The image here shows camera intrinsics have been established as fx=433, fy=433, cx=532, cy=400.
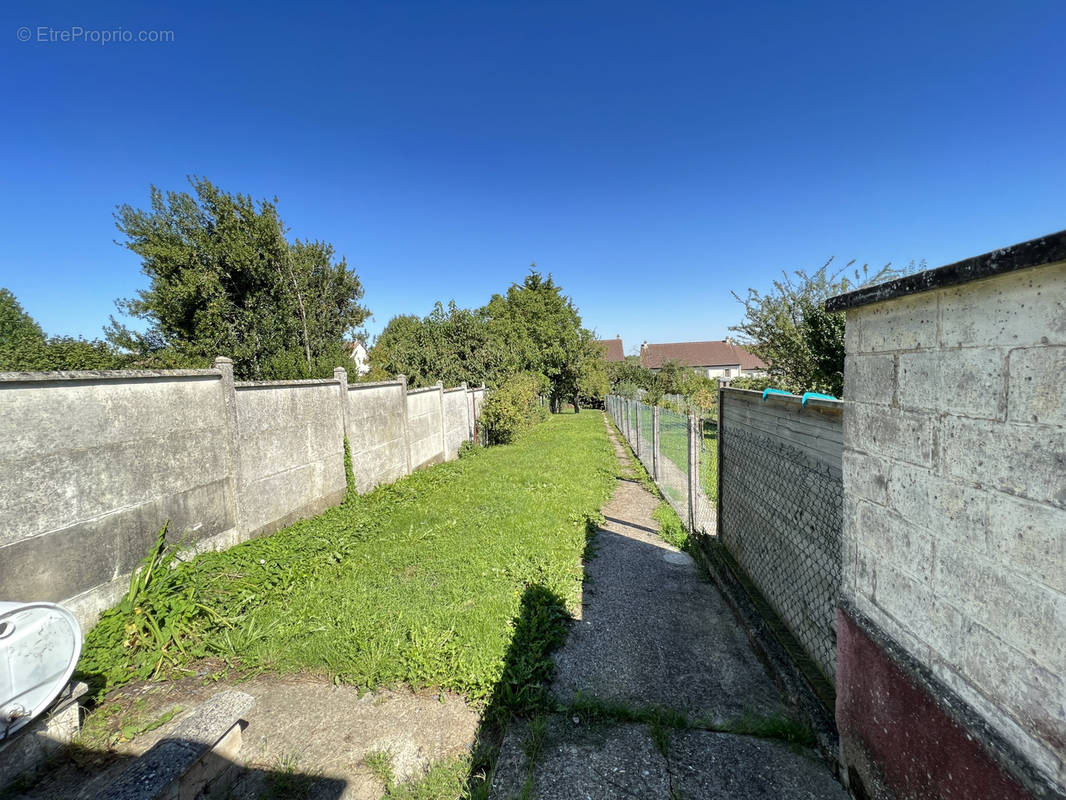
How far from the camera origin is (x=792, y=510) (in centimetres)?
287

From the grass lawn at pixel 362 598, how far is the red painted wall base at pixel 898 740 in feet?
6.17

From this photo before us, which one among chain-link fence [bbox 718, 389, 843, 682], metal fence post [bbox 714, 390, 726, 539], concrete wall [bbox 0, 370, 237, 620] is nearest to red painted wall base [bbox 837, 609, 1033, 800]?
chain-link fence [bbox 718, 389, 843, 682]

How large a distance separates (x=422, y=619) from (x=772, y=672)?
8.54 feet

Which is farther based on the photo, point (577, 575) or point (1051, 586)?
Answer: point (577, 575)

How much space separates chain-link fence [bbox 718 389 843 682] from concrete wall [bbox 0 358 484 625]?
5137 mm

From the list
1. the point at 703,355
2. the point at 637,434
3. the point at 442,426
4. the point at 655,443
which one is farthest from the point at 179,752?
the point at 703,355

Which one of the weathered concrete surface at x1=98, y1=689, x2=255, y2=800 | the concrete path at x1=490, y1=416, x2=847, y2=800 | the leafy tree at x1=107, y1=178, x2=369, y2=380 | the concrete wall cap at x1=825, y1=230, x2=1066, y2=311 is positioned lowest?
the concrete path at x1=490, y1=416, x2=847, y2=800

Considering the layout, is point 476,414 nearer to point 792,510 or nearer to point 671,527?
point 671,527

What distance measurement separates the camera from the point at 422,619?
359 centimetres

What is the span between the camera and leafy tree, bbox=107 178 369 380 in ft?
50.4

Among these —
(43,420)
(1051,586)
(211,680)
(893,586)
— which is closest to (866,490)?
(893,586)

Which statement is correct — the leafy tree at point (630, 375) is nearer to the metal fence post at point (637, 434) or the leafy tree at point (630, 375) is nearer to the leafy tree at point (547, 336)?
the leafy tree at point (547, 336)

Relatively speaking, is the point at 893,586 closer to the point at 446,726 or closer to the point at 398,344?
the point at 446,726

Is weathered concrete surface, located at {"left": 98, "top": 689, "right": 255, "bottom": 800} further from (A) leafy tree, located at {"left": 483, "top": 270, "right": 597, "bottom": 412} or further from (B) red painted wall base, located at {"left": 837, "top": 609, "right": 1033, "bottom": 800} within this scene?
(A) leafy tree, located at {"left": 483, "top": 270, "right": 597, "bottom": 412}
